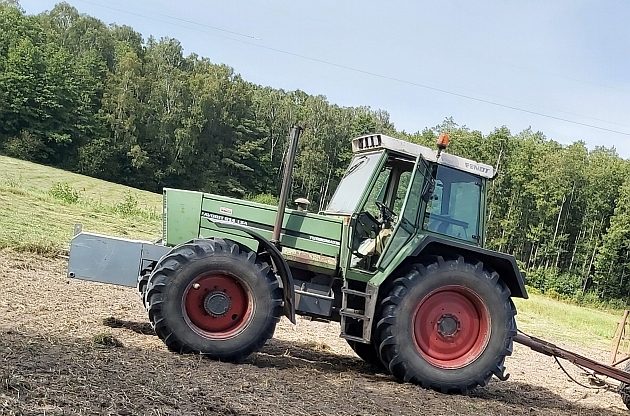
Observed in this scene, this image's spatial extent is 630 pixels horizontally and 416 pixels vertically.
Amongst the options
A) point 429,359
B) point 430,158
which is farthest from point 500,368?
point 430,158

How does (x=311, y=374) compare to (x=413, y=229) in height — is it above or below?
Answer: below

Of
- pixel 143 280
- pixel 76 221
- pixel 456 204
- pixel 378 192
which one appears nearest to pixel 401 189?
pixel 378 192

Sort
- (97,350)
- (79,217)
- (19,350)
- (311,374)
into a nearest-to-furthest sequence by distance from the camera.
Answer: (19,350) → (97,350) → (311,374) → (79,217)

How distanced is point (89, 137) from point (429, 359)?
205ft

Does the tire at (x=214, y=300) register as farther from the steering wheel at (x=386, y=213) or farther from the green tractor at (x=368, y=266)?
the steering wheel at (x=386, y=213)

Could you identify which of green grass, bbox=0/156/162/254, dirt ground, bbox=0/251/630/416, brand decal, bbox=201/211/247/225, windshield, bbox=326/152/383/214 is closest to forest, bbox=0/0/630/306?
green grass, bbox=0/156/162/254

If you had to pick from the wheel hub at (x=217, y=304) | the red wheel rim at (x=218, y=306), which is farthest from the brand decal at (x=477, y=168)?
the wheel hub at (x=217, y=304)

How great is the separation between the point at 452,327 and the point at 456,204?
144 cm

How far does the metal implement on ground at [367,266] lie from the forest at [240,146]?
4552 cm

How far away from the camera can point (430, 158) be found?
819cm

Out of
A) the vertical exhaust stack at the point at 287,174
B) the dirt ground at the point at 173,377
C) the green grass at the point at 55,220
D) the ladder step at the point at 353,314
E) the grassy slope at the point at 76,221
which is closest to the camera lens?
the dirt ground at the point at 173,377

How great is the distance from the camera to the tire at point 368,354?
8.75 metres

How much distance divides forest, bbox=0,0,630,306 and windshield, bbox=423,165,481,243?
45239mm

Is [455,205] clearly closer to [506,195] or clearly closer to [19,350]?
[19,350]
